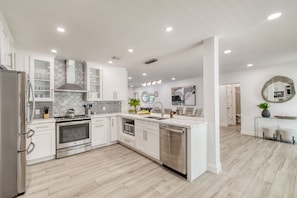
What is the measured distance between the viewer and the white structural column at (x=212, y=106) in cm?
256

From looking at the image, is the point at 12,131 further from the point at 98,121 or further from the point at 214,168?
the point at 214,168

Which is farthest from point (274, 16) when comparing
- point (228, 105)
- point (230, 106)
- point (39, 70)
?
point (230, 106)

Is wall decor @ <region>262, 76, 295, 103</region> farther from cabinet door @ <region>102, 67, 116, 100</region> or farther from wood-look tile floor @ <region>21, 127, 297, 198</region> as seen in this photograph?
cabinet door @ <region>102, 67, 116, 100</region>

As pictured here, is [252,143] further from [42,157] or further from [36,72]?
[36,72]

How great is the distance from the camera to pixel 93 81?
4.39 m

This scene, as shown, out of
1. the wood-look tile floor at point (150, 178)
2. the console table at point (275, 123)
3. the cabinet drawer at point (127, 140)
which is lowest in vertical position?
the wood-look tile floor at point (150, 178)

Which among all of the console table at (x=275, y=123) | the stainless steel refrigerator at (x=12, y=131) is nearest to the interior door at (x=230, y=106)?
the console table at (x=275, y=123)

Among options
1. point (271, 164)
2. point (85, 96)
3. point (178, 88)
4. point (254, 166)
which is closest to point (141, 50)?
point (85, 96)

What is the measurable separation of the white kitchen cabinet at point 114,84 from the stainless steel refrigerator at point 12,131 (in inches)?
100.0

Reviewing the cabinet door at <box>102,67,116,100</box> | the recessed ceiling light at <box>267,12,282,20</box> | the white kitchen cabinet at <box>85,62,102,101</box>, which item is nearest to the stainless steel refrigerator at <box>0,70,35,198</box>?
the white kitchen cabinet at <box>85,62,102,101</box>

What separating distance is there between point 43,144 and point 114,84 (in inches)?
102

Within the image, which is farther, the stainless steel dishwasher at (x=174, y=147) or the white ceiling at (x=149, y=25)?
the stainless steel dishwasher at (x=174, y=147)

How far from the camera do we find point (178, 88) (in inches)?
330

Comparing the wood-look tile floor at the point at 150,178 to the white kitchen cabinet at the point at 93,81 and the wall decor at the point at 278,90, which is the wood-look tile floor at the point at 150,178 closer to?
the white kitchen cabinet at the point at 93,81
